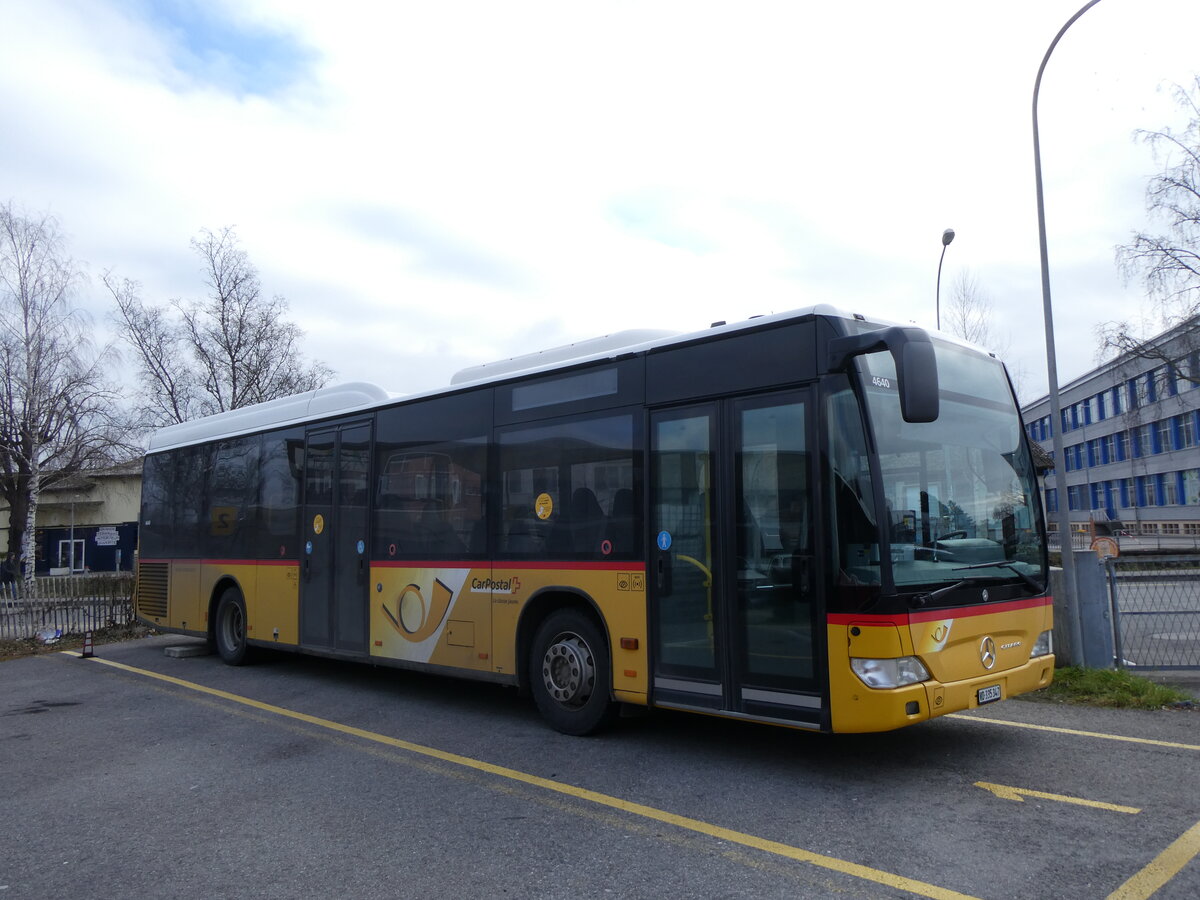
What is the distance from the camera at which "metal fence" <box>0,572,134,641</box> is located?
599 inches

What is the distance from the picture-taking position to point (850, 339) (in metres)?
5.52

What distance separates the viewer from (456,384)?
8797mm

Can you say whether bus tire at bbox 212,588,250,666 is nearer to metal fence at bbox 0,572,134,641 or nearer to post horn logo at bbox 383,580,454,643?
post horn logo at bbox 383,580,454,643

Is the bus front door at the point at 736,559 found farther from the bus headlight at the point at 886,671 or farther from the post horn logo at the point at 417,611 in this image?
the post horn logo at the point at 417,611

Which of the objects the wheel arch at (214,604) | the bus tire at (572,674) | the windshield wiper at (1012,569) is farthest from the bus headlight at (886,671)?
the wheel arch at (214,604)

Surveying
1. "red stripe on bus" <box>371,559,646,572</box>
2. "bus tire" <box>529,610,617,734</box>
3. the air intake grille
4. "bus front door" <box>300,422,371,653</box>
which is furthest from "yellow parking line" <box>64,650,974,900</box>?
the air intake grille

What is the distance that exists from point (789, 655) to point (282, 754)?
13.5ft

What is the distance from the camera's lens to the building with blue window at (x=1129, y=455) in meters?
44.2

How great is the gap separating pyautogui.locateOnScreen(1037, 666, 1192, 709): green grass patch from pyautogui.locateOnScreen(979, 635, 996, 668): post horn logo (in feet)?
9.23

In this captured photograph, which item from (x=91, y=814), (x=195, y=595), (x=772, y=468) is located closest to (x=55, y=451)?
(x=195, y=595)

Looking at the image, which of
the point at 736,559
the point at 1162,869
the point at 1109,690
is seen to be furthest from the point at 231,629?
the point at 1162,869

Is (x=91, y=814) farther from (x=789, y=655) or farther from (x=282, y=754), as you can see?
(x=789, y=655)

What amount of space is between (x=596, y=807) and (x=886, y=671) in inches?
76.4

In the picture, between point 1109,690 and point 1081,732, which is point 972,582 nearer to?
point 1081,732
